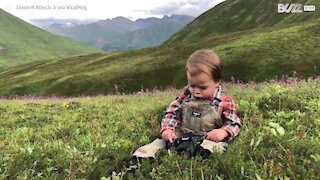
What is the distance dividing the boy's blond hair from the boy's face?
0.25 feet

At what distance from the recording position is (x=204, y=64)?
7.17 m

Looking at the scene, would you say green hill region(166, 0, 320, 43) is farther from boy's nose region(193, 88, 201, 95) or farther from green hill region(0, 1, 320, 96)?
boy's nose region(193, 88, 201, 95)

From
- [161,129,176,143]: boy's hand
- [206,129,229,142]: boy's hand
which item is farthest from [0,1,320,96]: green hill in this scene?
[206,129,229,142]: boy's hand

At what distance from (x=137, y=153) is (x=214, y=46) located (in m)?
→ 76.7

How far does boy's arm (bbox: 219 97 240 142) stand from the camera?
7.15 metres

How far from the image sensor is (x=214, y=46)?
81875 millimetres

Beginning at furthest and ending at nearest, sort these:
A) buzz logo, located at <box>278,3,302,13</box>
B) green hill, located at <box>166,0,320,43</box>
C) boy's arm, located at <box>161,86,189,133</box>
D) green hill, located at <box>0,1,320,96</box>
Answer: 1. green hill, located at <box>166,0,320,43</box>
2. buzz logo, located at <box>278,3,302,13</box>
3. green hill, located at <box>0,1,320,96</box>
4. boy's arm, located at <box>161,86,189,133</box>

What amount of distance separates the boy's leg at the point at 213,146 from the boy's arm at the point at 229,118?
438 millimetres

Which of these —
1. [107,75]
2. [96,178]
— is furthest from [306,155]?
[107,75]

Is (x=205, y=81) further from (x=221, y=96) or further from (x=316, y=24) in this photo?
(x=316, y=24)

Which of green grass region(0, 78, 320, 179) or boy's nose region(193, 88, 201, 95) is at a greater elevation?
boy's nose region(193, 88, 201, 95)

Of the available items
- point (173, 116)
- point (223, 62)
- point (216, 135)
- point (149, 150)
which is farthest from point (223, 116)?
point (223, 62)

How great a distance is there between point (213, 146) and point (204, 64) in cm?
155

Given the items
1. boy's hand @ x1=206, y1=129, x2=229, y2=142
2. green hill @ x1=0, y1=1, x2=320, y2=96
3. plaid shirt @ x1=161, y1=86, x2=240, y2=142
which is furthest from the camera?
green hill @ x1=0, y1=1, x2=320, y2=96
